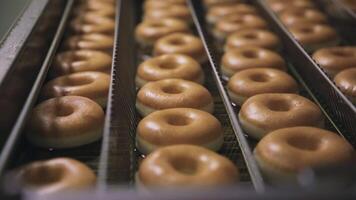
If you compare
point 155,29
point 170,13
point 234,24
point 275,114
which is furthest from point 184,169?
point 170,13

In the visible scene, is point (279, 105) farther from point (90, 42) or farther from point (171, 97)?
point (90, 42)

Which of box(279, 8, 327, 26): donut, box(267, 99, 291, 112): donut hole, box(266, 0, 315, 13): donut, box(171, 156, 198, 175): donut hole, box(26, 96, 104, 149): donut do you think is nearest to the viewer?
box(171, 156, 198, 175): donut hole

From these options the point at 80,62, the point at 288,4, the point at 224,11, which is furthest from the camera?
the point at 288,4

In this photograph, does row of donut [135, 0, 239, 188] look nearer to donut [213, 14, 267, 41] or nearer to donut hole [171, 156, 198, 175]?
donut hole [171, 156, 198, 175]

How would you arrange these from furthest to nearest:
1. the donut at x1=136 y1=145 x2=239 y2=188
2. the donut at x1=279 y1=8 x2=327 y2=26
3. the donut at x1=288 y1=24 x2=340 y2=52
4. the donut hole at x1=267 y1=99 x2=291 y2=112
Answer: the donut at x1=279 y1=8 x2=327 y2=26
the donut at x1=288 y1=24 x2=340 y2=52
the donut hole at x1=267 y1=99 x2=291 y2=112
the donut at x1=136 y1=145 x2=239 y2=188

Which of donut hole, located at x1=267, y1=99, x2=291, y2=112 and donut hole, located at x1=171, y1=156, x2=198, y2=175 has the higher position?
donut hole, located at x1=171, y1=156, x2=198, y2=175

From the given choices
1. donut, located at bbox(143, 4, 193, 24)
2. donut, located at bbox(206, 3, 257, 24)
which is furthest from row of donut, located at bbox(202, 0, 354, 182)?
donut, located at bbox(143, 4, 193, 24)
